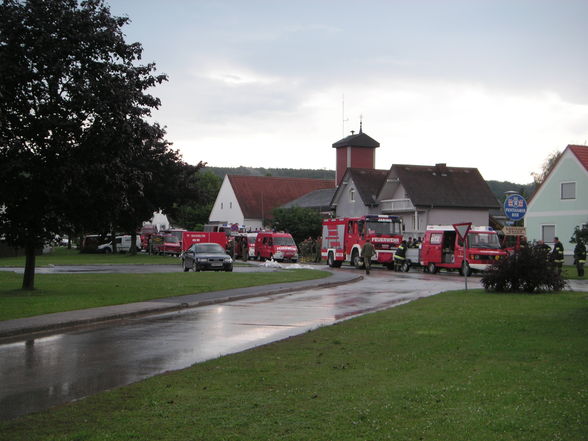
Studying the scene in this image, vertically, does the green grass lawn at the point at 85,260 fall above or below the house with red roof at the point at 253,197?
below

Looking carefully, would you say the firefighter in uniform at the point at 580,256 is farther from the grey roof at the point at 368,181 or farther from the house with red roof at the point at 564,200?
the grey roof at the point at 368,181

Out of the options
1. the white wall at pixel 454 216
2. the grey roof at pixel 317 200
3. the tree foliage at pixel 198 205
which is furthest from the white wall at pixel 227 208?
the white wall at pixel 454 216

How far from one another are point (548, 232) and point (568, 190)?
3.42 m

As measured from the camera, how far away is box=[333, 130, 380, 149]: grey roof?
80062 millimetres

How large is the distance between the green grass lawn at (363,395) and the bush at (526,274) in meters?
10.5

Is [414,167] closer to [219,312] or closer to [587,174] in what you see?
[587,174]

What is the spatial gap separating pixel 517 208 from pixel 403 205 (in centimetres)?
4506

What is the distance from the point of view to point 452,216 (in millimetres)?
66812

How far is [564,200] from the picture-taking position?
52625mm

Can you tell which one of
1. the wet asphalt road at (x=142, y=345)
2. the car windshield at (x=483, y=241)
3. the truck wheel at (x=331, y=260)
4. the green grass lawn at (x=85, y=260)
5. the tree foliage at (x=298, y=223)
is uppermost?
the tree foliage at (x=298, y=223)

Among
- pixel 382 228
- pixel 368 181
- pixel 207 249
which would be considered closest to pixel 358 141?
pixel 368 181

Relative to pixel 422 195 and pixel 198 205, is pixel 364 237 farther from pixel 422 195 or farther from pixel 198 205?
pixel 198 205

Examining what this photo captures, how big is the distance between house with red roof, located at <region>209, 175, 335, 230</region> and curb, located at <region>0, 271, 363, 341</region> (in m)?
64.2

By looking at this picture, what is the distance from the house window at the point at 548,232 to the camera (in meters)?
53.7
